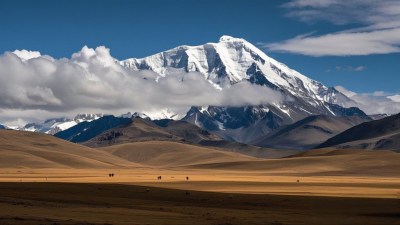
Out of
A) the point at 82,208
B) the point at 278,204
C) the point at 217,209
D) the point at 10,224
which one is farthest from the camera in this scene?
the point at 278,204

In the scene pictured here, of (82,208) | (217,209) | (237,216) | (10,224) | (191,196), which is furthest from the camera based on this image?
(191,196)

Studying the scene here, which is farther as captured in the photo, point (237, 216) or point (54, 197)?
point (54, 197)

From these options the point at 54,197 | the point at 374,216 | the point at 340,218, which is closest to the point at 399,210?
the point at 374,216

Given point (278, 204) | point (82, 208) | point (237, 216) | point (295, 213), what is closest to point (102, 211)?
point (82, 208)

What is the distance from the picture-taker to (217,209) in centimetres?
6300

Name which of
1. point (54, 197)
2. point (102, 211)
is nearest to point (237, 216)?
point (102, 211)

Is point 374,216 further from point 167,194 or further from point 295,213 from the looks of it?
point 167,194

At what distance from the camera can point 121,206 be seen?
63156mm

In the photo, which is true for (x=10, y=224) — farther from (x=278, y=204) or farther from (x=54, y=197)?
(x=278, y=204)

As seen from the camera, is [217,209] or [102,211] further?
[217,209]

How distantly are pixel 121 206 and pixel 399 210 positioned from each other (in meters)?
27.2

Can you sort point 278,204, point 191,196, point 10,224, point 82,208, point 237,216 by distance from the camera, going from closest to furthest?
point 10,224, point 237,216, point 82,208, point 278,204, point 191,196

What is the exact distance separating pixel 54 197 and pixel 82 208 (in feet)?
47.8

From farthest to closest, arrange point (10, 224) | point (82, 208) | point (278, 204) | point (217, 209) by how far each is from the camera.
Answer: point (278, 204) < point (217, 209) < point (82, 208) < point (10, 224)
